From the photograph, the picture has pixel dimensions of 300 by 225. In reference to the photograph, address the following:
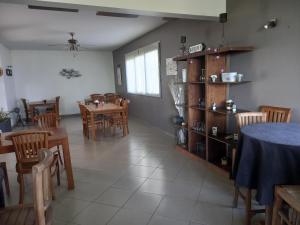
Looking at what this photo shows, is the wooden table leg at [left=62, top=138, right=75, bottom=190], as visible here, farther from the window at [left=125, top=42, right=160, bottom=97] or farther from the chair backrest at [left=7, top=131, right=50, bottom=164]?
the window at [left=125, top=42, right=160, bottom=97]

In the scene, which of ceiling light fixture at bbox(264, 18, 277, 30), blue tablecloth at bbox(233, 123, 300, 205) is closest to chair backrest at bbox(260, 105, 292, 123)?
blue tablecloth at bbox(233, 123, 300, 205)

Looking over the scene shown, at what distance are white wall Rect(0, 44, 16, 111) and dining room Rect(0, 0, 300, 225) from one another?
1.25ft

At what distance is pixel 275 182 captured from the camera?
1611 millimetres

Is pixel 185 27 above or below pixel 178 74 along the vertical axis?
above

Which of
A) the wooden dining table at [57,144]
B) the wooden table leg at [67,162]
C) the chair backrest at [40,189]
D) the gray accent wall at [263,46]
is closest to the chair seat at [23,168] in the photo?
the wooden dining table at [57,144]

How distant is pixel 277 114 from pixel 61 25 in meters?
4.30

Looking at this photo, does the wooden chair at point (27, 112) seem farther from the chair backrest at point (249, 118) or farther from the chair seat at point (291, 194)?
the chair seat at point (291, 194)

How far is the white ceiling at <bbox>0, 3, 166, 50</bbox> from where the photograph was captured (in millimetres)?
3850

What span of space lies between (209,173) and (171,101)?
219 centimetres

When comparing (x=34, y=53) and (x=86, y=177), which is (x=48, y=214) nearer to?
(x=86, y=177)

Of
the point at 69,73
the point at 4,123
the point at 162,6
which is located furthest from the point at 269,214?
the point at 69,73

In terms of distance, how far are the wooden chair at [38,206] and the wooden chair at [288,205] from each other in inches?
58.1

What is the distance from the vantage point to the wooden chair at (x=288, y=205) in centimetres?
139

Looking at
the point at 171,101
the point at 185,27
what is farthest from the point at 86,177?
the point at 185,27
